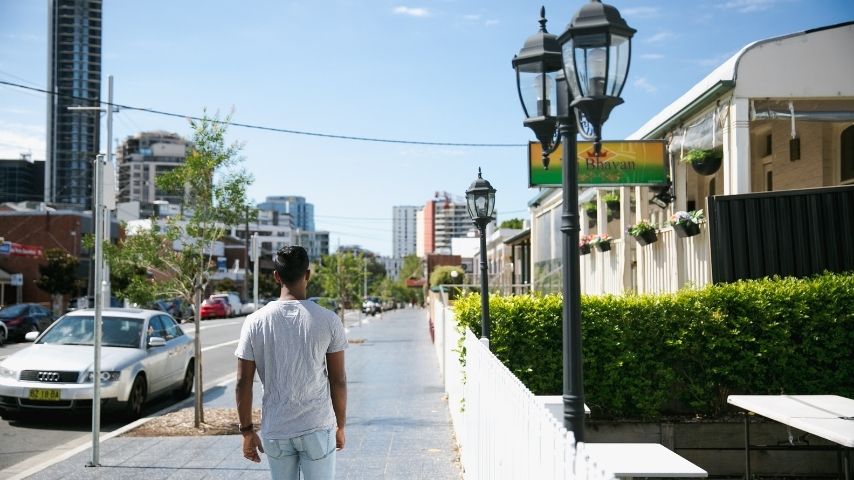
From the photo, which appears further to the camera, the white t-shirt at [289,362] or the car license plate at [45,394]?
the car license plate at [45,394]

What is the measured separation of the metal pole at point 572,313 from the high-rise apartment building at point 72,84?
182684 mm

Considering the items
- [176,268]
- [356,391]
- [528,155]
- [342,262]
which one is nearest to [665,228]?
[528,155]

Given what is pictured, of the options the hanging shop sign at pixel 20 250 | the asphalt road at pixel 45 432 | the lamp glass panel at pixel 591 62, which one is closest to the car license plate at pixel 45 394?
the asphalt road at pixel 45 432

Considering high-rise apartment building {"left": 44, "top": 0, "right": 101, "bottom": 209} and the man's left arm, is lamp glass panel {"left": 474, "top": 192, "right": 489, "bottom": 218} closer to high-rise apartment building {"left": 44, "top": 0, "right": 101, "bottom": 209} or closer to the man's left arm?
the man's left arm

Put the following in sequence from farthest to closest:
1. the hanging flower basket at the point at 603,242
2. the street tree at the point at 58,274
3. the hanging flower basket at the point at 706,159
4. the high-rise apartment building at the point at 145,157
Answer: the high-rise apartment building at the point at 145,157 < the street tree at the point at 58,274 < the hanging flower basket at the point at 603,242 < the hanging flower basket at the point at 706,159

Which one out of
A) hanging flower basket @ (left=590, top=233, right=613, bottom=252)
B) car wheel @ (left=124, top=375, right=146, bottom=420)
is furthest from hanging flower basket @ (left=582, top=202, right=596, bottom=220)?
car wheel @ (left=124, top=375, right=146, bottom=420)

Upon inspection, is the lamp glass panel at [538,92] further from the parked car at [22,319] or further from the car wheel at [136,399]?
the parked car at [22,319]

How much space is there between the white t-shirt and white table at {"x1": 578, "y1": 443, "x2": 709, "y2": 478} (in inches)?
58.4

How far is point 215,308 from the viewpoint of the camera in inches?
1989

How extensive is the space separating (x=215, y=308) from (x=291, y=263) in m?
48.2

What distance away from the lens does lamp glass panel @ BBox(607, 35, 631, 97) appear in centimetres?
398

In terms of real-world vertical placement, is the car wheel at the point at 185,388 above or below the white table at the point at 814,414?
below

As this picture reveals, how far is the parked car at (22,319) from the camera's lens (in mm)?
25953

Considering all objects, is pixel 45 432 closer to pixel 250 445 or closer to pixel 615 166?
pixel 250 445
